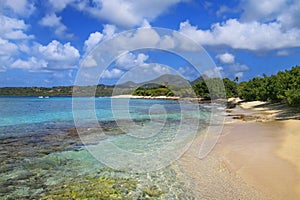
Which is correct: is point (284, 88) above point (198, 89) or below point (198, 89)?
below

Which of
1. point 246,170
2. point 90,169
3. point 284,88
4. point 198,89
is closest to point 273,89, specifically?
point 284,88

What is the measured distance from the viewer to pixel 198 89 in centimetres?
9331

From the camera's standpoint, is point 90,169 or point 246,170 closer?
point 246,170

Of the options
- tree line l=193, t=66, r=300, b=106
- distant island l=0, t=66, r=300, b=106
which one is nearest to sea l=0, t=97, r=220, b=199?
distant island l=0, t=66, r=300, b=106

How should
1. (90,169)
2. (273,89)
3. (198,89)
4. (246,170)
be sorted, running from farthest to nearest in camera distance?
1. (198,89)
2. (273,89)
3. (90,169)
4. (246,170)

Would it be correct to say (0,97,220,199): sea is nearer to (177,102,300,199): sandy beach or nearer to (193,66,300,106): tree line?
(177,102,300,199): sandy beach

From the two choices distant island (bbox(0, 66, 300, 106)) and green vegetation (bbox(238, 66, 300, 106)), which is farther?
green vegetation (bbox(238, 66, 300, 106))

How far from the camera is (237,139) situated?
16.4m

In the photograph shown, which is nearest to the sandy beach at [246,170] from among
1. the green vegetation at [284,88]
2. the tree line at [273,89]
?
the green vegetation at [284,88]

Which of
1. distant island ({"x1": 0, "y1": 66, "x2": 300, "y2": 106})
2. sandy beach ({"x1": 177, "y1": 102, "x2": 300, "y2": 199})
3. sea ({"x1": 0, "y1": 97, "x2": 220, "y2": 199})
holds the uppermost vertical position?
distant island ({"x1": 0, "y1": 66, "x2": 300, "y2": 106})

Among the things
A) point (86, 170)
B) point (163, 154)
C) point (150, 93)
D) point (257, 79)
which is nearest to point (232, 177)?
point (163, 154)

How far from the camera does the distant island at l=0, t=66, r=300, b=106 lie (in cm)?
2259

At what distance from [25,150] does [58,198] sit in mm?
7572

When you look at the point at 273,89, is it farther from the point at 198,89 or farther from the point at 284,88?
the point at 198,89
